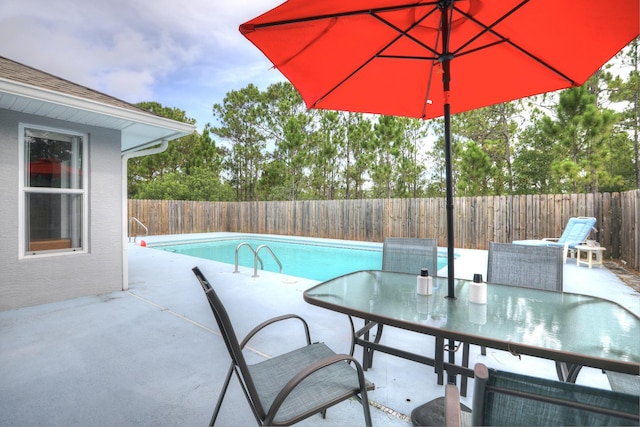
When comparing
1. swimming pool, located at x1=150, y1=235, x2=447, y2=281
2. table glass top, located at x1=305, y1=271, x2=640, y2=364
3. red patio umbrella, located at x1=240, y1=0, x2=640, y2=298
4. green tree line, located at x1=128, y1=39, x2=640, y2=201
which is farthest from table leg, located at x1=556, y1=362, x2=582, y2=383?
green tree line, located at x1=128, y1=39, x2=640, y2=201

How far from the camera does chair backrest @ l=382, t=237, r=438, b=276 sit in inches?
96.7

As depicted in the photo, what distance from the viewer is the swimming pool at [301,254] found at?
7.50 metres

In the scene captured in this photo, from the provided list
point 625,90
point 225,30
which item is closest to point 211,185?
point 225,30

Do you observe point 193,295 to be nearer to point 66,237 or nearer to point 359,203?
point 66,237

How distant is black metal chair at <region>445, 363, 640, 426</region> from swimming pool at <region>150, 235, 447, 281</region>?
5.91 meters

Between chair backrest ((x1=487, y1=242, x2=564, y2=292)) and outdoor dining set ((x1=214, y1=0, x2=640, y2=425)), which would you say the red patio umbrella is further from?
chair backrest ((x1=487, y1=242, x2=564, y2=292))

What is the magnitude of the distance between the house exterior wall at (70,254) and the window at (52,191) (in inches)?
3.0

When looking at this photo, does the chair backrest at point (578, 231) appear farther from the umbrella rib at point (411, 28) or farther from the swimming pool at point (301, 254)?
the umbrella rib at point (411, 28)

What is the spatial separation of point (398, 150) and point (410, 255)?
1184 centimetres

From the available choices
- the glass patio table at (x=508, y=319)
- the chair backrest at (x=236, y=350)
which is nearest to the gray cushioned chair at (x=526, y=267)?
the glass patio table at (x=508, y=319)

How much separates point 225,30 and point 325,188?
9180 millimetres

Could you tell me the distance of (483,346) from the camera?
1228 mm

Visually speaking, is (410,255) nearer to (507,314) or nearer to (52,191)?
(507,314)

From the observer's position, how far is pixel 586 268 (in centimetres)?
548
